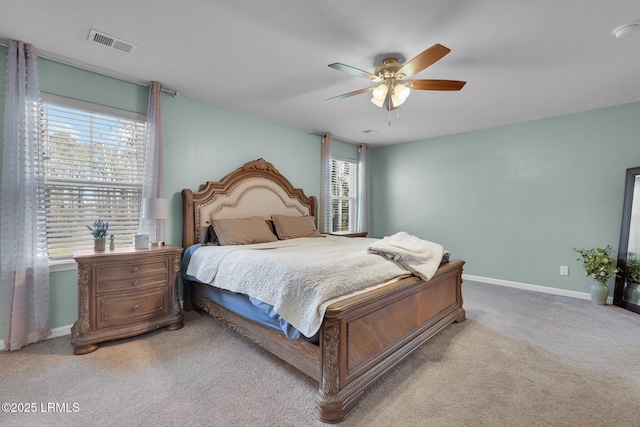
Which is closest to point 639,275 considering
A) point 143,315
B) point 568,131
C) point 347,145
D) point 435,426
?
point 568,131

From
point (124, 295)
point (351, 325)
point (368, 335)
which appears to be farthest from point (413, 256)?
point (124, 295)

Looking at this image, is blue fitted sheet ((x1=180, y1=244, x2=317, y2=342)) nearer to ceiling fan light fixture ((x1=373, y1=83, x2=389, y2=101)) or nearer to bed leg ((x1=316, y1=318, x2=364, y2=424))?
bed leg ((x1=316, y1=318, x2=364, y2=424))

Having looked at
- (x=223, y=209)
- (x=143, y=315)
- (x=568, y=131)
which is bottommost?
(x=143, y=315)

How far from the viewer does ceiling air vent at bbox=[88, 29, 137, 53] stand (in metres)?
2.19

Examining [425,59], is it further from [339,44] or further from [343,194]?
[343,194]

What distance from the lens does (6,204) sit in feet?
7.42

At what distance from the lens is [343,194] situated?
5652 mm

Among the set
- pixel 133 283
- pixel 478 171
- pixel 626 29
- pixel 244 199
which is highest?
pixel 626 29

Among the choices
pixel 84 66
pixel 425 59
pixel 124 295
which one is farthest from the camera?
pixel 84 66

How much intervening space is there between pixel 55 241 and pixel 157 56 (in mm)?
1917

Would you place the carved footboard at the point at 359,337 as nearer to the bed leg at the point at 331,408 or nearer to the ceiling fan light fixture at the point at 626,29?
the bed leg at the point at 331,408

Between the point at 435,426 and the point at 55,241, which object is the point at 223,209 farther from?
the point at 435,426

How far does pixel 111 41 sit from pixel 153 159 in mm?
1094

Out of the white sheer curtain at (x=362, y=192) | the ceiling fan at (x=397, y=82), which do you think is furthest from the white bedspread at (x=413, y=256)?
the white sheer curtain at (x=362, y=192)
